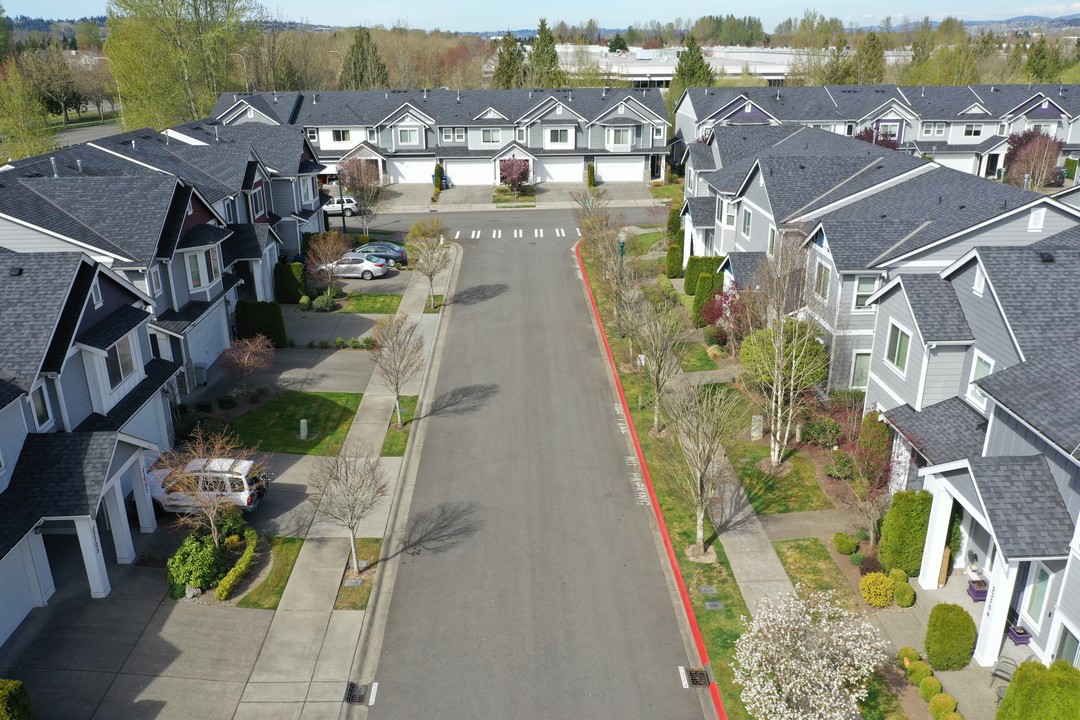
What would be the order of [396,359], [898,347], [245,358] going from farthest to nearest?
[245,358] < [396,359] < [898,347]

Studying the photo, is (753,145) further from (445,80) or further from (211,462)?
(445,80)

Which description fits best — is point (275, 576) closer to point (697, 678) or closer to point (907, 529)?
point (697, 678)

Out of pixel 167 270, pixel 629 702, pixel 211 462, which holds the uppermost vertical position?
pixel 167 270

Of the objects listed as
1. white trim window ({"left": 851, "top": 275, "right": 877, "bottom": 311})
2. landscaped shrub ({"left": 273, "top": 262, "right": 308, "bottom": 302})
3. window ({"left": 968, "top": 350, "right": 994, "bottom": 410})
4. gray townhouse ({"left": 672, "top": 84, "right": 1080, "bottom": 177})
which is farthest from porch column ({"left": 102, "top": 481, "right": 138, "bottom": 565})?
gray townhouse ({"left": 672, "top": 84, "right": 1080, "bottom": 177})

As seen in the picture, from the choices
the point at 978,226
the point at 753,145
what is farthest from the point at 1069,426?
the point at 753,145

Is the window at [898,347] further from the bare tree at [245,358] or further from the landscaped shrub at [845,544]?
the bare tree at [245,358]

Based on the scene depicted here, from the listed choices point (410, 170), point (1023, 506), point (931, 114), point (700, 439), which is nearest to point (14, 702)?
point (700, 439)

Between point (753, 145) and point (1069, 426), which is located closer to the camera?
point (1069, 426)
